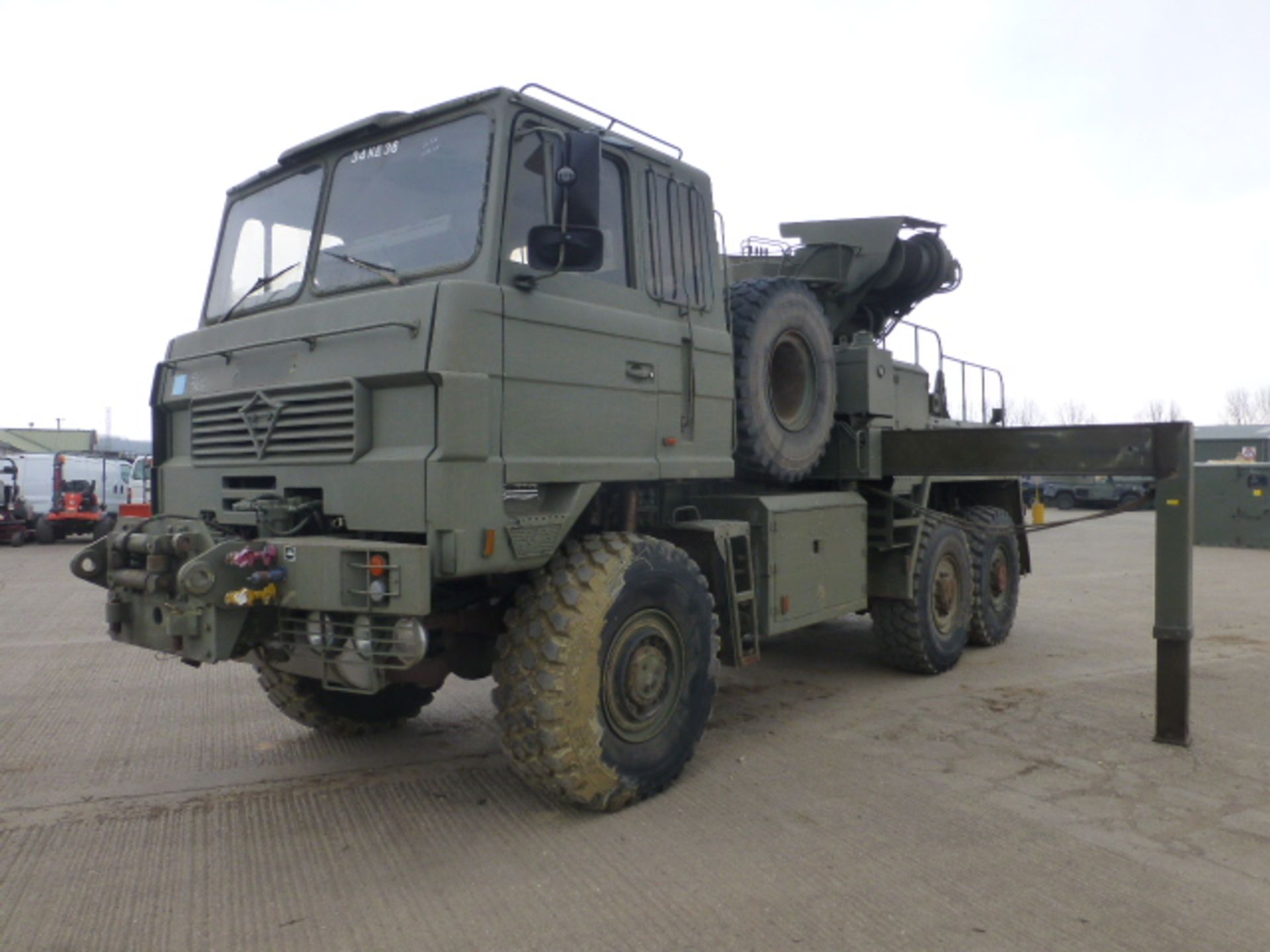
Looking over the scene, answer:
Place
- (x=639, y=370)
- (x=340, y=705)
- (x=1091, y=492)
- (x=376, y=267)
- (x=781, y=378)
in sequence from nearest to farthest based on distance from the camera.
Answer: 1. (x=376, y=267)
2. (x=639, y=370)
3. (x=340, y=705)
4. (x=781, y=378)
5. (x=1091, y=492)

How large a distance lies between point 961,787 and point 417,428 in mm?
3172

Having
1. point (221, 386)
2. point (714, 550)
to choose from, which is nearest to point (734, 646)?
point (714, 550)

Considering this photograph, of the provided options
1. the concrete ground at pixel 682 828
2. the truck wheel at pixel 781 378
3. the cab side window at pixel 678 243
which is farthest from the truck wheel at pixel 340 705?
the cab side window at pixel 678 243

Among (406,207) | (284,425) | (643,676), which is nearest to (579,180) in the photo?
(406,207)

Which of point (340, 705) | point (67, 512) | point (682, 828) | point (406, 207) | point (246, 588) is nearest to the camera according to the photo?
point (246, 588)

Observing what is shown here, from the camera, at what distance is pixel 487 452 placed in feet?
13.2

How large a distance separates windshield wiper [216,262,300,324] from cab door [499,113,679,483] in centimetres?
137

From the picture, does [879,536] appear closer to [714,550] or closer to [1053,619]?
[714,550]

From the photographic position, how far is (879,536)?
7203 millimetres

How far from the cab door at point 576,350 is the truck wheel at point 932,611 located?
10.6ft

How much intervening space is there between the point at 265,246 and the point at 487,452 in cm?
210

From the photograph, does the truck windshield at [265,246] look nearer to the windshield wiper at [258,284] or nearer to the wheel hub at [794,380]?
the windshield wiper at [258,284]

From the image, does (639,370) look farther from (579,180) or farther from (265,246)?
(265,246)

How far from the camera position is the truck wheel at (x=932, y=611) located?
24.1ft
